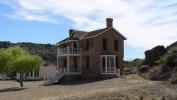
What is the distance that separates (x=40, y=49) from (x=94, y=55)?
85850 mm

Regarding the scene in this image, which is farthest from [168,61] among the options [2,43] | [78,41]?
[2,43]

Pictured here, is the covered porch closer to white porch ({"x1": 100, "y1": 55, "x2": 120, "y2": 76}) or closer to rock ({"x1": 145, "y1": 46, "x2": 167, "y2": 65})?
white porch ({"x1": 100, "y1": 55, "x2": 120, "y2": 76})

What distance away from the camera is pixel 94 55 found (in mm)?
33219

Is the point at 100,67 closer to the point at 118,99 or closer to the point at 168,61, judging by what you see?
the point at 168,61

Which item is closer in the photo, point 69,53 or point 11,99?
point 11,99

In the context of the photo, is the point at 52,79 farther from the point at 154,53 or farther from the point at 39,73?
the point at 39,73

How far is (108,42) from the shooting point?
34781 millimetres

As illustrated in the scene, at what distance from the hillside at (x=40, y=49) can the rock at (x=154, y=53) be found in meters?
63.8

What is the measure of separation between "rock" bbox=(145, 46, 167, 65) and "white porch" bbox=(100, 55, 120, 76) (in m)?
11.7

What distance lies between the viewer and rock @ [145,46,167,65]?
43.0 metres

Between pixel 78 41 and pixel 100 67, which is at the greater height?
pixel 78 41

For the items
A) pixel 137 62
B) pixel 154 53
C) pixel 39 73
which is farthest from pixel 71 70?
pixel 137 62

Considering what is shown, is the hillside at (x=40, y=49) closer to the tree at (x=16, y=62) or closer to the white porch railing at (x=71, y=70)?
the white porch railing at (x=71, y=70)

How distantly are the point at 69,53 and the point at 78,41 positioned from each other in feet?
8.59
